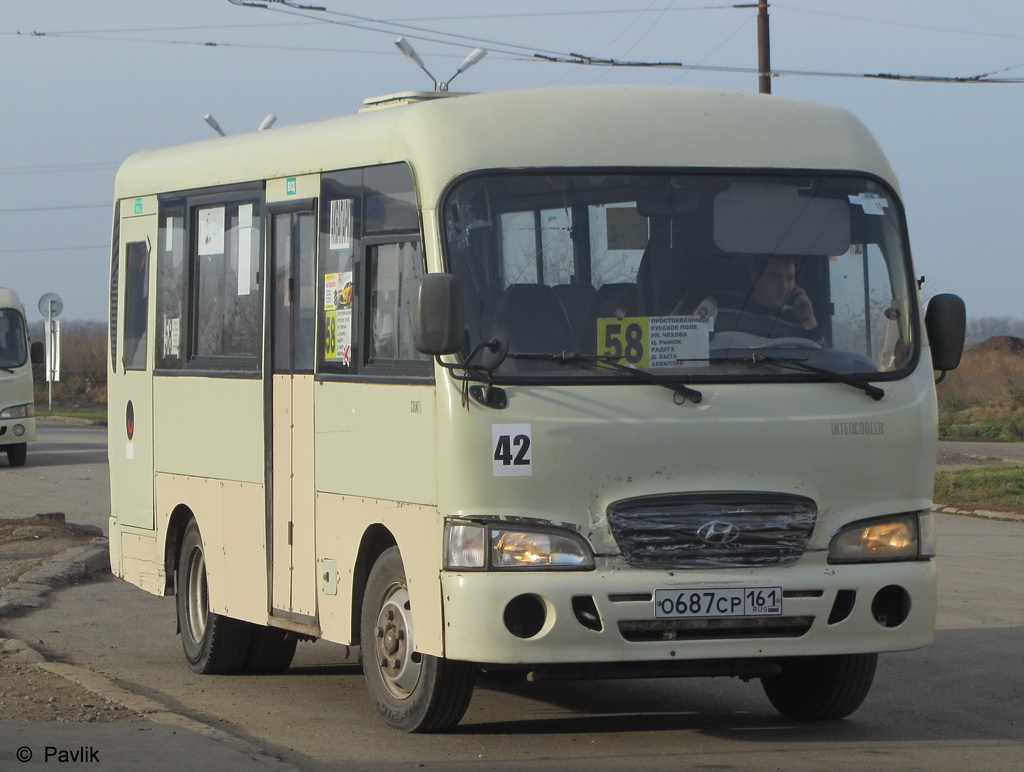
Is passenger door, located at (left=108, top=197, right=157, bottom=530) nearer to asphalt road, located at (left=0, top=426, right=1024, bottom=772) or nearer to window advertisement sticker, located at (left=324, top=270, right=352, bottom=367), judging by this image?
asphalt road, located at (left=0, top=426, right=1024, bottom=772)

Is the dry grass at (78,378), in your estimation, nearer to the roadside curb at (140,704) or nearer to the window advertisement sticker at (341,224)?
the roadside curb at (140,704)

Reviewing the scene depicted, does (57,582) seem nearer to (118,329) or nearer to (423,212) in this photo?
(118,329)

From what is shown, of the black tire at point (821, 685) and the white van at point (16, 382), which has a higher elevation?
the white van at point (16, 382)

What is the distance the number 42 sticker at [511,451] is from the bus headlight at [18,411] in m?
23.3

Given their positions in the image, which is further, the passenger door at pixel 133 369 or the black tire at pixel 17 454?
the black tire at pixel 17 454

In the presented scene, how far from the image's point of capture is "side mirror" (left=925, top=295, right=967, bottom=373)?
27.2ft

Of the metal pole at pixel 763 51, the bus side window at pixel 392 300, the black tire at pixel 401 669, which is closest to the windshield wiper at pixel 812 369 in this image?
the bus side window at pixel 392 300

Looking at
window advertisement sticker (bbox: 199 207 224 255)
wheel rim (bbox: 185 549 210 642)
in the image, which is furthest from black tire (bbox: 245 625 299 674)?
window advertisement sticker (bbox: 199 207 224 255)

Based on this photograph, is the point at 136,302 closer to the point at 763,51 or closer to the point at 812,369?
the point at 812,369

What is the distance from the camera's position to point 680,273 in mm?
7832

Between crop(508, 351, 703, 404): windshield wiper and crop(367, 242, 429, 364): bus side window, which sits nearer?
crop(508, 351, 703, 404): windshield wiper

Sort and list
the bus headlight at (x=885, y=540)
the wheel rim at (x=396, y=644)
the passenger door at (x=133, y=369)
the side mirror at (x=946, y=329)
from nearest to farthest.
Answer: the bus headlight at (x=885, y=540) < the wheel rim at (x=396, y=644) < the side mirror at (x=946, y=329) < the passenger door at (x=133, y=369)

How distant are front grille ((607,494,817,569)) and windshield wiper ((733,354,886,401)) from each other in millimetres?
574

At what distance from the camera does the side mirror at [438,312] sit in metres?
7.27
